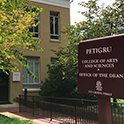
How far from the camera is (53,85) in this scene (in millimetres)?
13578

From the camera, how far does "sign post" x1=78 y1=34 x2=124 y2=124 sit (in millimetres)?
3088

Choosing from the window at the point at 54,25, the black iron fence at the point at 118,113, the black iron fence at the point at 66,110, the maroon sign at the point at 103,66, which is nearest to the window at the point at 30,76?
the window at the point at 54,25

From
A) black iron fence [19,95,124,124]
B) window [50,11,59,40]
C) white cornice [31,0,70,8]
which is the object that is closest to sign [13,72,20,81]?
black iron fence [19,95,124,124]

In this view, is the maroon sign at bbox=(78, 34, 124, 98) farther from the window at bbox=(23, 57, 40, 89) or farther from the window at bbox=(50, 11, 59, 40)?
the window at bbox=(50, 11, 59, 40)

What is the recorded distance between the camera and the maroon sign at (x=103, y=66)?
10.1 feet

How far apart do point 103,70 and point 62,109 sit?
656 centimetres

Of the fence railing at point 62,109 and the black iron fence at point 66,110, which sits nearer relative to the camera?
the black iron fence at point 66,110

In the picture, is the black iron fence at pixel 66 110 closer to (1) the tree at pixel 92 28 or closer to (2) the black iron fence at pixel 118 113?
(2) the black iron fence at pixel 118 113

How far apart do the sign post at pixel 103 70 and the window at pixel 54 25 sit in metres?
14.9

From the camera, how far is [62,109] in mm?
9562

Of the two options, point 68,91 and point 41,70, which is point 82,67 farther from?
point 41,70

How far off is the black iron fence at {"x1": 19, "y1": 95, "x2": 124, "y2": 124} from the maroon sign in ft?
11.3

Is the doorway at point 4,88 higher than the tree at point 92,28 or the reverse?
the reverse

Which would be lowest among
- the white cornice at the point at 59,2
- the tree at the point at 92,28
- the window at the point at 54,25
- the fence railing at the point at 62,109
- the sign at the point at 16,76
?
the fence railing at the point at 62,109
